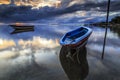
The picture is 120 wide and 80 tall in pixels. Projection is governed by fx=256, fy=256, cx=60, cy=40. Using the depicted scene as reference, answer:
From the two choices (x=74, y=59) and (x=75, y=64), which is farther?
(x=74, y=59)

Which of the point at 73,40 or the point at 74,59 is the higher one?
the point at 73,40

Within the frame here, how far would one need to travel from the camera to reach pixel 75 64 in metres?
20.8

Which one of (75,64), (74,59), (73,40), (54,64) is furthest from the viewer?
(73,40)

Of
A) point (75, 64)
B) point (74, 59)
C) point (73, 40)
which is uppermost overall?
point (73, 40)

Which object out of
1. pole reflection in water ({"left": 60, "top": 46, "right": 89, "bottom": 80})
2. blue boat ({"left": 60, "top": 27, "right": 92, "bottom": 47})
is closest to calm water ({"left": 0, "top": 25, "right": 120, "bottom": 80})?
pole reflection in water ({"left": 60, "top": 46, "right": 89, "bottom": 80})

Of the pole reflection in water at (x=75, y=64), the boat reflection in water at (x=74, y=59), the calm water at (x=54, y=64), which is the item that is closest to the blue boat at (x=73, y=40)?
the boat reflection in water at (x=74, y=59)

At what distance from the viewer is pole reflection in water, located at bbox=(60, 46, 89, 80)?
59.6 ft

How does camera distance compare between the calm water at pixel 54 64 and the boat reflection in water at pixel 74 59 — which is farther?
the boat reflection in water at pixel 74 59

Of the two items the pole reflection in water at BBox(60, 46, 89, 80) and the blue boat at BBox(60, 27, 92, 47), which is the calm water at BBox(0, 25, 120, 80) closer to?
the pole reflection in water at BBox(60, 46, 89, 80)

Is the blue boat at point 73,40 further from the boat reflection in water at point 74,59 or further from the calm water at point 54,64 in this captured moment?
the calm water at point 54,64

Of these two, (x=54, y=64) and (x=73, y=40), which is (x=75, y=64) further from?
(x=73, y=40)

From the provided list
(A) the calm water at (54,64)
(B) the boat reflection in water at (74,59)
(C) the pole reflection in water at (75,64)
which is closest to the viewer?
(A) the calm water at (54,64)

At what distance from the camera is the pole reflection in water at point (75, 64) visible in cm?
1815

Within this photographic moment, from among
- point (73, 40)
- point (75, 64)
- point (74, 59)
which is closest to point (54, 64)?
point (75, 64)
